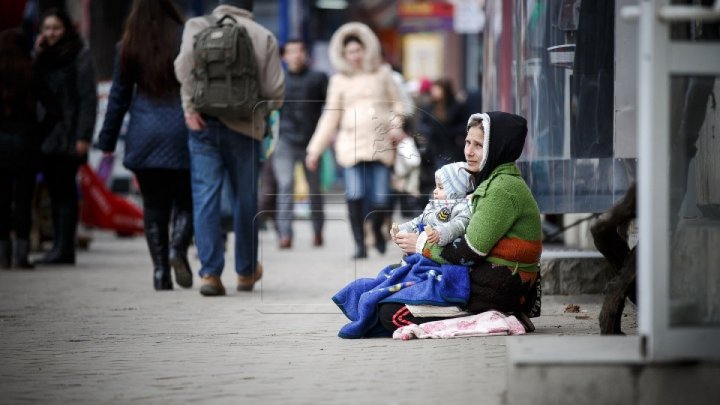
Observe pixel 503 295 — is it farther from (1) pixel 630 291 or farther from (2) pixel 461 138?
(2) pixel 461 138

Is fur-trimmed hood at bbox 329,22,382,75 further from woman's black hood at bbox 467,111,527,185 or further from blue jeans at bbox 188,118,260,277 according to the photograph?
woman's black hood at bbox 467,111,527,185

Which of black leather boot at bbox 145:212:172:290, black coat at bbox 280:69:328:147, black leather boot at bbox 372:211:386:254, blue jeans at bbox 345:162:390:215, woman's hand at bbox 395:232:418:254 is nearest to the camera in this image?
woman's hand at bbox 395:232:418:254

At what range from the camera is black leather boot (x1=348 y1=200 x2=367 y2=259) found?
1320cm

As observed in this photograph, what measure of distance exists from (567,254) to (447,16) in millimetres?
21236

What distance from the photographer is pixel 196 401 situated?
548 cm

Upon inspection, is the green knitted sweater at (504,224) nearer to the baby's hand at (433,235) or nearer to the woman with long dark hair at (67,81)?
the baby's hand at (433,235)

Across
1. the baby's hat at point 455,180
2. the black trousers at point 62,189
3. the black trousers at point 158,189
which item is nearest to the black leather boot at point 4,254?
the black trousers at point 62,189

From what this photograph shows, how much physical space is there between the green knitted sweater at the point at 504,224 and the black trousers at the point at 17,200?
20.3 ft

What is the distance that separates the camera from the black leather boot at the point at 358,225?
13195mm

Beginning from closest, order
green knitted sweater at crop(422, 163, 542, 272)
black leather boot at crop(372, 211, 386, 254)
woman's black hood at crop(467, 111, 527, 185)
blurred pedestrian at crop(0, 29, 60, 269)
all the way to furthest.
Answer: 1. green knitted sweater at crop(422, 163, 542, 272)
2. woman's black hood at crop(467, 111, 527, 185)
3. blurred pedestrian at crop(0, 29, 60, 269)
4. black leather boot at crop(372, 211, 386, 254)

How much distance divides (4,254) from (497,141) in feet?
21.8

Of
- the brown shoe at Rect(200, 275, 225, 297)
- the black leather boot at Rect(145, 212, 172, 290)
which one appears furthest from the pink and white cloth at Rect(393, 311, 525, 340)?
the black leather boot at Rect(145, 212, 172, 290)

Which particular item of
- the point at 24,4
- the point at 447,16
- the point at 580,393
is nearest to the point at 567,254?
the point at 580,393

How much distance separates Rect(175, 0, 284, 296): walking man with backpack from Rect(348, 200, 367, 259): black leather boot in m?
3.25
